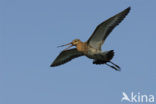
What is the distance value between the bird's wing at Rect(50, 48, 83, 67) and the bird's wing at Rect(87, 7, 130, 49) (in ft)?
7.33

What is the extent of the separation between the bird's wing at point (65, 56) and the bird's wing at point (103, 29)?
87.9 inches

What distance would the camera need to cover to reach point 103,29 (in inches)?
934

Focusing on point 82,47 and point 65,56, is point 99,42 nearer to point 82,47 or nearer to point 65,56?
point 82,47

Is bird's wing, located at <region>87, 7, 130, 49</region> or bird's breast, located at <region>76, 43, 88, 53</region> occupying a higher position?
bird's wing, located at <region>87, 7, 130, 49</region>

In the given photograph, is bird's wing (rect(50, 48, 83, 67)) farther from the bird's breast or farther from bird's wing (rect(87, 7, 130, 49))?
bird's wing (rect(87, 7, 130, 49))

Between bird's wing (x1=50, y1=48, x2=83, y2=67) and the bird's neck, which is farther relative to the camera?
bird's wing (x1=50, y1=48, x2=83, y2=67)

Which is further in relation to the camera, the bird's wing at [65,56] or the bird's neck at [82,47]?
the bird's wing at [65,56]

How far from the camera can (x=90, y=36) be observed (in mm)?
23578

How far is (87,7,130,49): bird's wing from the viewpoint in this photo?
2338 cm

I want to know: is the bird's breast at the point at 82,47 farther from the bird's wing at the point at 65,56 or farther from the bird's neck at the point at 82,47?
the bird's wing at the point at 65,56

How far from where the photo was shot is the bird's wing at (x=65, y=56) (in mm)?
25866

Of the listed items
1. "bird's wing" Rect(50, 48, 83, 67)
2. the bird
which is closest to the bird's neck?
the bird

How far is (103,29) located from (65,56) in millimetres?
3631

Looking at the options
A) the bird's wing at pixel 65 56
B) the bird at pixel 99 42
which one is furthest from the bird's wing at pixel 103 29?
the bird's wing at pixel 65 56
